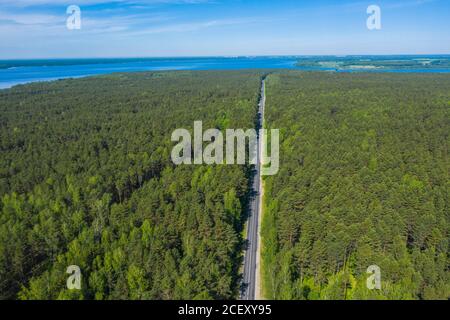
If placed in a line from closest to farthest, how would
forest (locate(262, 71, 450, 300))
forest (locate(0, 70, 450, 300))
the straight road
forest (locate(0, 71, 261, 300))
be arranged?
forest (locate(0, 71, 261, 300))
forest (locate(0, 70, 450, 300))
forest (locate(262, 71, 450, 300))
the straight road

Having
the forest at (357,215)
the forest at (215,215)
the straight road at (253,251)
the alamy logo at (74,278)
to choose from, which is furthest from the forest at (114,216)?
the forest at (357,215)

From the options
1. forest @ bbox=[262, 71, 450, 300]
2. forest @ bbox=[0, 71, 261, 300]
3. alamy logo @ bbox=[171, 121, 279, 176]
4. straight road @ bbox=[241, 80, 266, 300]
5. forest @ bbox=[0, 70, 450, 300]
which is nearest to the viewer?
forest @ bbox=[0, 71, 261, 300]

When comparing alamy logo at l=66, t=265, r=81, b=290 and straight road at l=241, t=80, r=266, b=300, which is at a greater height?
alamy logo at l=66, t=265, r=81, b=290

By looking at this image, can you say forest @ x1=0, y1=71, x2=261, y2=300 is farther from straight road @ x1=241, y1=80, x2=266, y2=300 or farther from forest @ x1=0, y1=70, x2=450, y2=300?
straight road @ x1=241, y1=80, x2=266, y2=300

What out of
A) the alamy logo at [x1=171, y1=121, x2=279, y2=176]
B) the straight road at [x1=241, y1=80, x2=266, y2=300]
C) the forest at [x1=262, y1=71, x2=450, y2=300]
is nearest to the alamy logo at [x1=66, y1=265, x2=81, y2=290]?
the straight road at [x1=241, y1=80, x2=266, y2=300]

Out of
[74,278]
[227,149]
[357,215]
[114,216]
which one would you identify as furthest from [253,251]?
[227,149]

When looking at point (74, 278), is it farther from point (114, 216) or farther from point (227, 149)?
point (227, 149)

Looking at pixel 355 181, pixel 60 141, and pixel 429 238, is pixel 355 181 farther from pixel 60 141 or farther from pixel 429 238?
pixel 60 141

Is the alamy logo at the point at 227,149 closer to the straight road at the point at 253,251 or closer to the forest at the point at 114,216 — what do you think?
the forest at the point at 114,216
